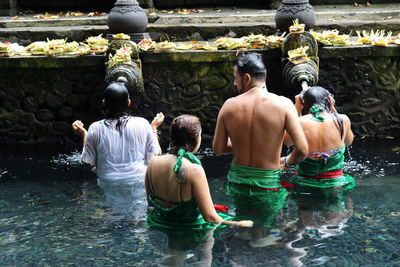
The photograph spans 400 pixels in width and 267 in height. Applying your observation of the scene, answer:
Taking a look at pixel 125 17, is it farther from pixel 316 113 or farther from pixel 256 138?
pixel 256 138

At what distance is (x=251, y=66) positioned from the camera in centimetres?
558

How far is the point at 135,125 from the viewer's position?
6.39 metres

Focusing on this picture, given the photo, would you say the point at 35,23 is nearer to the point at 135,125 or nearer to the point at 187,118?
the point at 135,125

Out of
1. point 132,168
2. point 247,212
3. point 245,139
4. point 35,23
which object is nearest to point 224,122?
A: point 245,139

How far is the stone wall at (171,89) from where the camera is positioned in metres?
9.13

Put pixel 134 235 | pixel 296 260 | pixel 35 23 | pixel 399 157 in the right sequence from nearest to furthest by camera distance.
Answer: pixel 296 260, pixel 134 235, pixel 399 157, pixel 35 23

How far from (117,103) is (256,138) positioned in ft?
4.77

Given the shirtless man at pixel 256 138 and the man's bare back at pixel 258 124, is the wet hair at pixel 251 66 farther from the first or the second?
the man's bare back at pixel 258 124

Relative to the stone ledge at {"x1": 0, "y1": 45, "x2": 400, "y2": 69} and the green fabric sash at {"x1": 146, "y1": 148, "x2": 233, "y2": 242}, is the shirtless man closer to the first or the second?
the green fabric sash at {"x1": 146, "y1": 148, "x2": 233, "y2": 242}

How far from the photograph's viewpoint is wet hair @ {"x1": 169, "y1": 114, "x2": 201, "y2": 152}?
Answer: 16.2 ft

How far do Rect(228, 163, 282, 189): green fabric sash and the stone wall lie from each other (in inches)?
136

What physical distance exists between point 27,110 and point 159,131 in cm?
187

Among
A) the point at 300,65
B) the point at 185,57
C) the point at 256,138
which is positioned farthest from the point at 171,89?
the point at 256,138

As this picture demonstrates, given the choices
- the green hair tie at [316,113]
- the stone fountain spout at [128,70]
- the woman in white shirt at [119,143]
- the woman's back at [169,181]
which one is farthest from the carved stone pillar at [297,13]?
the woman's back at [169,181]
